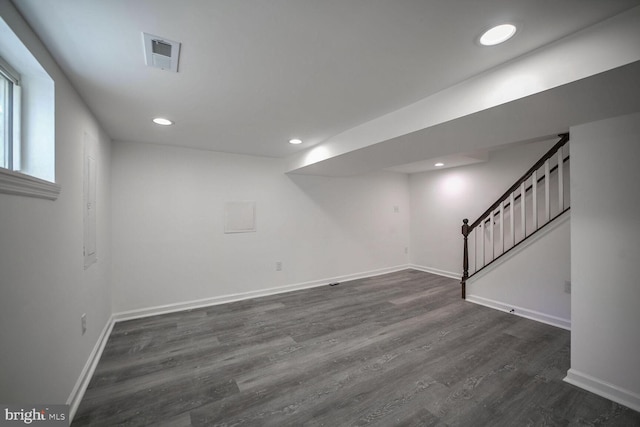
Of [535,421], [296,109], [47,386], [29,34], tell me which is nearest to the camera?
[29,34]

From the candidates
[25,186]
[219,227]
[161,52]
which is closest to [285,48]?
[161,52]

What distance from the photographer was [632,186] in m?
1.82

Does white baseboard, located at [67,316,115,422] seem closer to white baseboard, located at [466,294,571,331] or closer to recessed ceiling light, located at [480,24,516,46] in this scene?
recessed ceiling light, located at [480,24,516,46]

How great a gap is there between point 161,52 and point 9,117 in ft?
2.75

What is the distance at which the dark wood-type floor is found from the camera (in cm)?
171

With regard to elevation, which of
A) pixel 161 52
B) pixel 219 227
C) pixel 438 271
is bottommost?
pixel 438 271

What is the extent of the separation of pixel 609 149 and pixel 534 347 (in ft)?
6.38

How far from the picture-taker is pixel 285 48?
1.45m

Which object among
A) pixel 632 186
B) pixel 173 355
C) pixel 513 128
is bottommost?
pixel 173 355

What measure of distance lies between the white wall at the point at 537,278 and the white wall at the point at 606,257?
1.29 m

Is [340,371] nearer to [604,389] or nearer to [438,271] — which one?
[604,389]

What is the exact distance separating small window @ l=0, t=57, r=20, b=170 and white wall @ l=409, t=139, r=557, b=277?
5.52m

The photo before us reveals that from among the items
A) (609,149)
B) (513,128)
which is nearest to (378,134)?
(513,128)

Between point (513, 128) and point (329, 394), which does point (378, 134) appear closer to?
point (513, 128)
